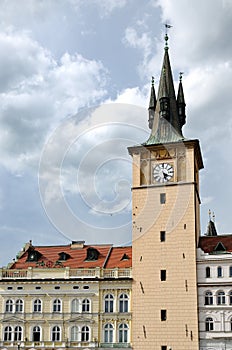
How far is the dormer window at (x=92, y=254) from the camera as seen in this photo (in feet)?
211

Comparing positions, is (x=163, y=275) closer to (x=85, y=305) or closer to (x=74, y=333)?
(x=85, y=305)

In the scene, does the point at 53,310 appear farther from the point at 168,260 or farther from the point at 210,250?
the point at 210,250

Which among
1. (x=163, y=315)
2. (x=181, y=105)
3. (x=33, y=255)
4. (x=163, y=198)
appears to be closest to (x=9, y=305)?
(x=33, y=255)

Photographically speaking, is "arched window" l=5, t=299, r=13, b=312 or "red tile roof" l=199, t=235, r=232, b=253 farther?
"arched window" l=5, t=299, r=13, b=312

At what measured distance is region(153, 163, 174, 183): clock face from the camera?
62344 millimetres

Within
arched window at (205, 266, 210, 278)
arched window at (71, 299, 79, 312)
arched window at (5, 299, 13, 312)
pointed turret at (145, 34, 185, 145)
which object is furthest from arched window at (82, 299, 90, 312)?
pointed turret at (145, 34, 185, 145)

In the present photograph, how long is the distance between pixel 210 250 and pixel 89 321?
1528 cm

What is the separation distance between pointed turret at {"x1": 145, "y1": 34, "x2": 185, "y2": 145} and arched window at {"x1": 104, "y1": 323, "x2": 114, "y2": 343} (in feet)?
69.5

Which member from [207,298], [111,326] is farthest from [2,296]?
[207,298]

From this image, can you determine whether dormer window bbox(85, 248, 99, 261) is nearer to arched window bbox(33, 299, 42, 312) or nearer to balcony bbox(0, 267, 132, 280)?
balcony bbox(0, 267, 132, 280)

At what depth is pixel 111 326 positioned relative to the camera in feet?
193

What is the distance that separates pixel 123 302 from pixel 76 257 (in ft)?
28.7

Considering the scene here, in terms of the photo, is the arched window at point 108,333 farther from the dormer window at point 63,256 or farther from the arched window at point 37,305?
the dormer window at point 63,256

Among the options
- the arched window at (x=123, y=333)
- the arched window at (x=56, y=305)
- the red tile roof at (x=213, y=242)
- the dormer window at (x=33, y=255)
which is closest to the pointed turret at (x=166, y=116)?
the red tile roof at (x=213, y=242)
